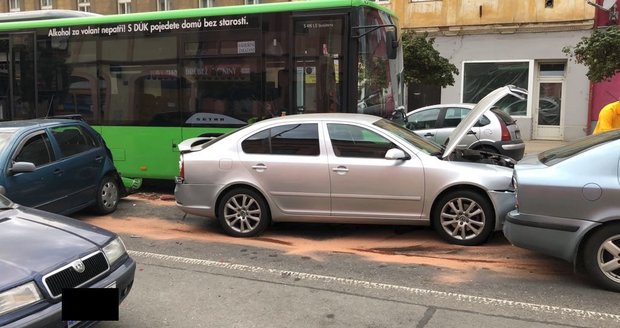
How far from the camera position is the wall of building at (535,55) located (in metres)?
18.2

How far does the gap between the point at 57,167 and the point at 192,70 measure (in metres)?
2.89

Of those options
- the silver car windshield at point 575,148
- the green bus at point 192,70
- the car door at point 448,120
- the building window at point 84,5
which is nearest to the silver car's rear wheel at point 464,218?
the silver car windshield at point 575,148

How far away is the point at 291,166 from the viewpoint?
6508 millimetres

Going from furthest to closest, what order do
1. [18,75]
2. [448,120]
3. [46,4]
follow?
1. [46,4]
2. [448,120]
3. [18,75]

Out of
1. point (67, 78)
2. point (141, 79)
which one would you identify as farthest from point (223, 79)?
point (67, 78)

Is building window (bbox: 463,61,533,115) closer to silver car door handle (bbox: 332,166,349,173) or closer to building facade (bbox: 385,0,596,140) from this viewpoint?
building facade (bbox: 385,0,596,140)

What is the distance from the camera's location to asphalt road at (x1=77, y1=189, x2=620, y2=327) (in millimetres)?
4195

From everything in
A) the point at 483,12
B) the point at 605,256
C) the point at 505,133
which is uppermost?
the point at 483,12

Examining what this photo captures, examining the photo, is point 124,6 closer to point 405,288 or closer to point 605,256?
point 405,288

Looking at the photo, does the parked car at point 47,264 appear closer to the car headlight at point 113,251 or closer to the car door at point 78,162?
the car headlight at point 113,251

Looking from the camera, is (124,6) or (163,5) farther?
(124,6)

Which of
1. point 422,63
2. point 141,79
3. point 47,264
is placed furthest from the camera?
point 422,63

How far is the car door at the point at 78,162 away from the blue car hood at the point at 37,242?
11.0 feet

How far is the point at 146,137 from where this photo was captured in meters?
9.51
